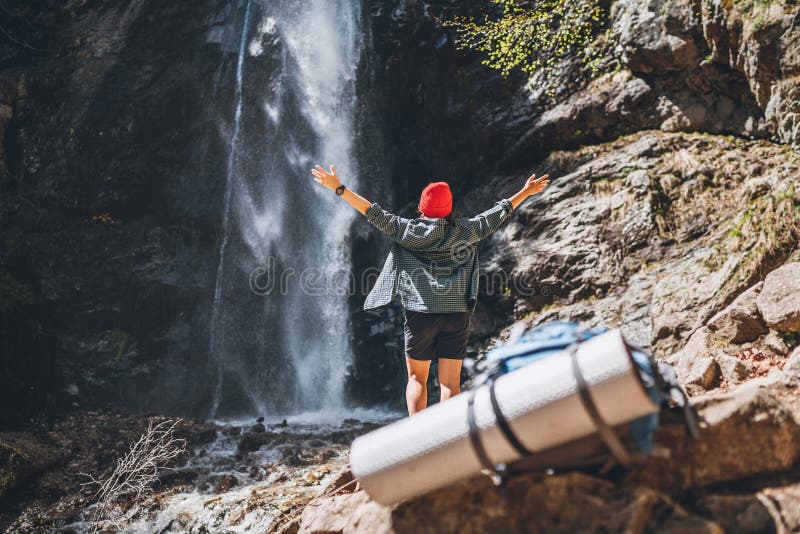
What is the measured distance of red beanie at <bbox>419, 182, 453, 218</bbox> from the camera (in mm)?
3504

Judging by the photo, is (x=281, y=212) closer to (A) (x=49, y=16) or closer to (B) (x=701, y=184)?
(A) (x=49, y=16)

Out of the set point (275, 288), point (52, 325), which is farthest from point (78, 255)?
point (275, 288)

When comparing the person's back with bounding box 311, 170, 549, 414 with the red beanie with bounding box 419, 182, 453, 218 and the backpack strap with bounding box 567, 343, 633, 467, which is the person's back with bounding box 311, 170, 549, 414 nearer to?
the red beanie with bounding box 419, 182, 453, 218

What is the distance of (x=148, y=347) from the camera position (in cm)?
1184

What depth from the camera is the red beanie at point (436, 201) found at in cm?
350

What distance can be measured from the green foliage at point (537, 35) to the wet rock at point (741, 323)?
6.31 metres

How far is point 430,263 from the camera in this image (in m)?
3.54

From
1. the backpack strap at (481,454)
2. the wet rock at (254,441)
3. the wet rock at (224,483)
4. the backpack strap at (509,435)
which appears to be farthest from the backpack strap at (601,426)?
the wet rock at (254,441)

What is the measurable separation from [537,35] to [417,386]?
8.82 metres

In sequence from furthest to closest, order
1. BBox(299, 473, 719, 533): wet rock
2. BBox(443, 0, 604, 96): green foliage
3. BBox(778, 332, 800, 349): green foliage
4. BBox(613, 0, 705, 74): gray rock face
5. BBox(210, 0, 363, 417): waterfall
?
BBox(210, 0, 363, 417): waterfall < BBox(443, 0, 604, 96): green foliage < BBox(613, 0, 705, 74): gray rock face < BBox(778, 332, 800, 349): green foliage < BBox(299, 473, 719, 533): wet rock

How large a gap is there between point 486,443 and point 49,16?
14.6 meters

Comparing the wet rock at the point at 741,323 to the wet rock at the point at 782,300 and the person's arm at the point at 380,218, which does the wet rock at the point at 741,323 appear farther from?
the person's arm at the point at 380,218

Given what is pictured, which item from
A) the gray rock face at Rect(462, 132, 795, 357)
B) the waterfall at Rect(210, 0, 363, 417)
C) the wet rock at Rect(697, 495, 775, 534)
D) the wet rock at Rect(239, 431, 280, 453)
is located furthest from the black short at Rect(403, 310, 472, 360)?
the waterfall at Rect(210, 0, 363, 417)

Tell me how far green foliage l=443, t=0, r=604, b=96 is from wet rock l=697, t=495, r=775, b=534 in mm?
8780
